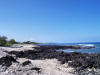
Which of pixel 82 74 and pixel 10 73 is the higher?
pixel 10 73

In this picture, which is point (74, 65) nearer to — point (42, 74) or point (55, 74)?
point (55, 74)

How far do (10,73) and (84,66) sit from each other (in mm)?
5570

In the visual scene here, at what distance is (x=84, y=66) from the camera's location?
24.4 feet

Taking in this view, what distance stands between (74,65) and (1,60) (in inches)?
232

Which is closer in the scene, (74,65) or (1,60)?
(1,60)

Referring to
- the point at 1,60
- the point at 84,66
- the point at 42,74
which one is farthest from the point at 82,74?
the point at 1,60

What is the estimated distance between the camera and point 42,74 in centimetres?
558

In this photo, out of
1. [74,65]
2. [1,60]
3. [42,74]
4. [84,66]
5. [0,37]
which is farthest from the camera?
[0,37]

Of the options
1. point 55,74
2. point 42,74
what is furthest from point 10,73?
point 55,74

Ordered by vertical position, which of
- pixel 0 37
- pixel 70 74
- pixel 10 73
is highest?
pixel 0 37

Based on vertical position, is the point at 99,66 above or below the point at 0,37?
below

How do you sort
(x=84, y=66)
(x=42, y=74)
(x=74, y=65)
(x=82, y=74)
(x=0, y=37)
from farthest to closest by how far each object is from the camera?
(x=0, y=37)
(x=74, y=65)
(x=84, y=66)
(x=82, y=74)
(x=42, y=74)

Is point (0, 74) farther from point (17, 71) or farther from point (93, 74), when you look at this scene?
point (93, 74)

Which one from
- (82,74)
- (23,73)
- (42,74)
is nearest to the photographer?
(23,73)
